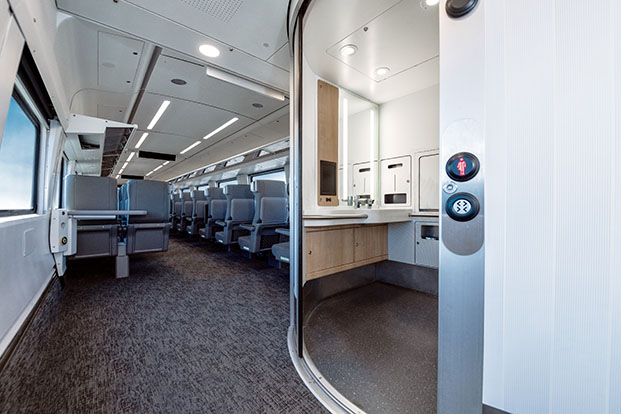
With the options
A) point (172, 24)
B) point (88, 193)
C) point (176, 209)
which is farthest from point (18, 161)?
point (176, 209)

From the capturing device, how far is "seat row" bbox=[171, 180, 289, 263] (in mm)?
4117

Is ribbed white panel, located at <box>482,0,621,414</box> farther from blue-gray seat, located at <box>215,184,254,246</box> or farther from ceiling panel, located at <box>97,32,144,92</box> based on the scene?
blue-gray seat, located at <box>215,184,254,246</box>

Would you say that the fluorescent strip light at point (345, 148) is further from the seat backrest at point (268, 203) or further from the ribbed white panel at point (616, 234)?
the ribbed white panel at point (616, 234)

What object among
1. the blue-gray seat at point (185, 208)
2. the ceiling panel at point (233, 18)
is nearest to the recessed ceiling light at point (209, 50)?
the ceiling panel at point (233, 18)

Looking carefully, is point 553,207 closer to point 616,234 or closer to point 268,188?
point 616,234

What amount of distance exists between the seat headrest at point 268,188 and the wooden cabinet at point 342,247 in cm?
Result: 198

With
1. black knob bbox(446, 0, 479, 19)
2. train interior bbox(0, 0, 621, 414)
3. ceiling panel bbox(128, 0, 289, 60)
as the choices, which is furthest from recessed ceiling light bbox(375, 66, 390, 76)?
black knob bbox(446, 0, 479, 19)

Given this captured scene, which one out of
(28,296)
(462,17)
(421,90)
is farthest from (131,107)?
(462,17)

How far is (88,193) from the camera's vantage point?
354cm

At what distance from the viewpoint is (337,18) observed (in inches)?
76.4

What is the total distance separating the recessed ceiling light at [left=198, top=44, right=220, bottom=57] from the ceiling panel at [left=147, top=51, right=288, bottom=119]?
2.00 feet

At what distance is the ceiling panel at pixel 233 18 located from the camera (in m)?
1.83

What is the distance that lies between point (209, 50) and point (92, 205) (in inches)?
111

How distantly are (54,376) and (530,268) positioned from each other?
2339mm
